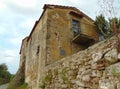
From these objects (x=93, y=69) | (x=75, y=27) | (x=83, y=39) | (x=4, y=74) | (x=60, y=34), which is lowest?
(x=93, y=69)

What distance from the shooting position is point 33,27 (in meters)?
17.4

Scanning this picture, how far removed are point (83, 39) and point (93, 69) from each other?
386 inches

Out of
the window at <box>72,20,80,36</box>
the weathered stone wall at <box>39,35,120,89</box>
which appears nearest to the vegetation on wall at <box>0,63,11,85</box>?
the window at <box>72,20,80,36</box>

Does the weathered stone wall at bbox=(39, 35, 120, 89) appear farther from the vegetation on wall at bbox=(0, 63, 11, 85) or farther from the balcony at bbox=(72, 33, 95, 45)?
the vegetation on wall at bbox=(0, 63, 11, 85)

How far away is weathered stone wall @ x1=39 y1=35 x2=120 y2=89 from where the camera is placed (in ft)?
17.3

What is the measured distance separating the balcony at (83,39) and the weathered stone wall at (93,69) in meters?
6.69

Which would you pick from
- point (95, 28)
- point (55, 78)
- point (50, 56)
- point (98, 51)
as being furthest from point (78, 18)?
point (98, 51)

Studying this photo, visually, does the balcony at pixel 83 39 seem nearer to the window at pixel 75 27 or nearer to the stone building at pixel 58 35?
the stone building at pixel 58 35

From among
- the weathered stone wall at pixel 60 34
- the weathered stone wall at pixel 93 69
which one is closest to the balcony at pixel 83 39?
the weathered stone wall at pixel 60 34

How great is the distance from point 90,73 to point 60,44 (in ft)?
26.4

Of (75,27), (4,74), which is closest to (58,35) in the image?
(75,27)

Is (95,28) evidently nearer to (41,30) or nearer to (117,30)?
(41,30)

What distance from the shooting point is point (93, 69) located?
6.11 meters

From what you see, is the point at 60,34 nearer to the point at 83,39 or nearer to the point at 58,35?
the point at 58,35
